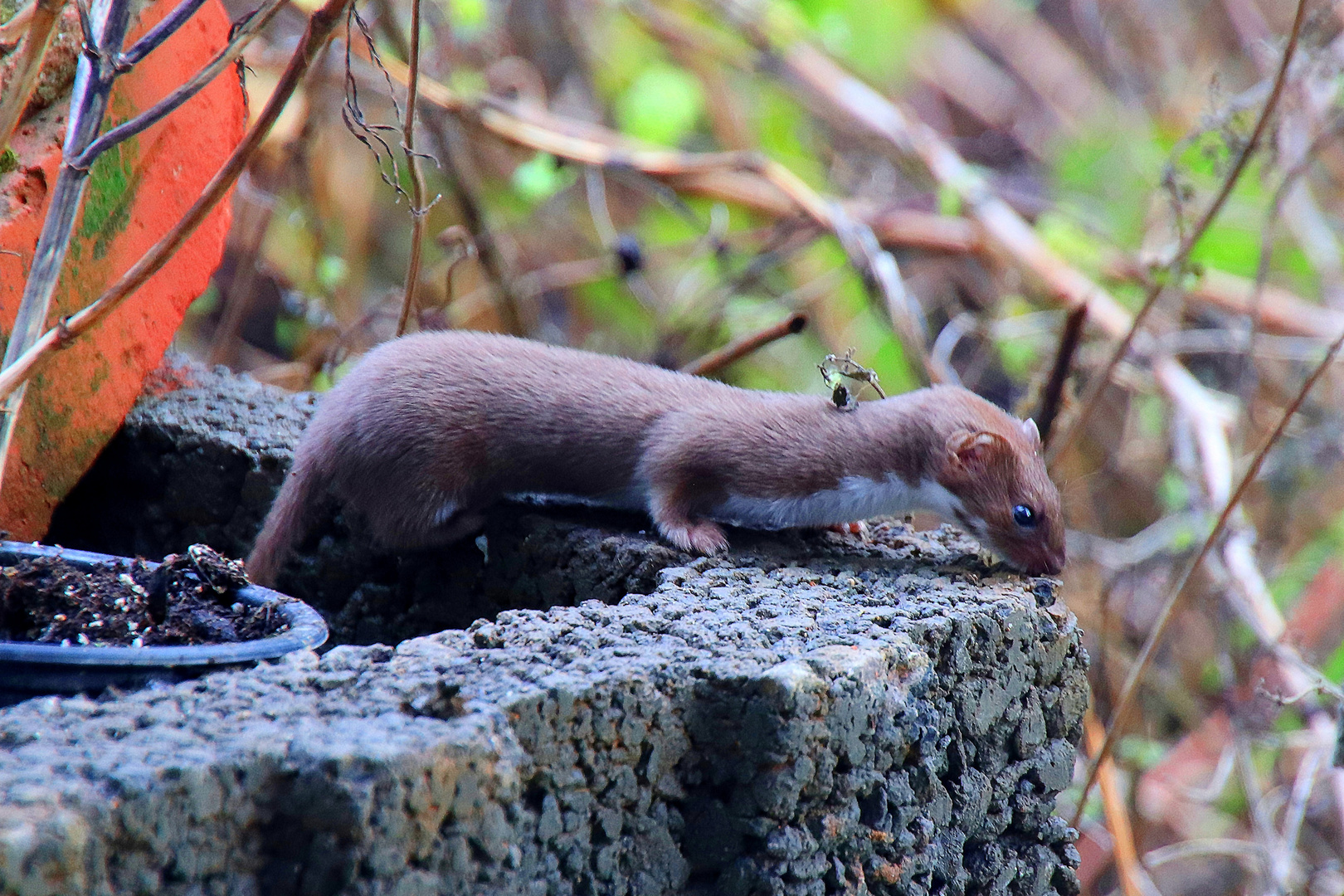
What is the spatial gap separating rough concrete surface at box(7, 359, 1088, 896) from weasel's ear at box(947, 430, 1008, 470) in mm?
217

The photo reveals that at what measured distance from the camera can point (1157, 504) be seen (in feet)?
24.0

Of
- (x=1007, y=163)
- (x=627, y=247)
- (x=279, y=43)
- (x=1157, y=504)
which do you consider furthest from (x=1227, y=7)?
(x=279, y=43)

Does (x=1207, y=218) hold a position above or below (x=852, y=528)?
above

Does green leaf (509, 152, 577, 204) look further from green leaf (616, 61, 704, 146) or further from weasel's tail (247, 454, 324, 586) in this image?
weasel's tail (247, 454, 324, 586)

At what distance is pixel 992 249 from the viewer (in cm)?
643

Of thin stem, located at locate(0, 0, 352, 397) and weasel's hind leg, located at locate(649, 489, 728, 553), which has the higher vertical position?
thin stem, located at locate(0, 0, 352, 397)

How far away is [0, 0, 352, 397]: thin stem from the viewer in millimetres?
2133

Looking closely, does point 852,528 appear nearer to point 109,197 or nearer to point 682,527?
point 682,527

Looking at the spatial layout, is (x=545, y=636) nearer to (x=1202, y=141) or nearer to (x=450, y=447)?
(x=450, y=447)

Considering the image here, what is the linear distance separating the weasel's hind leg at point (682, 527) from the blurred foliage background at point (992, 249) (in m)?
1.53

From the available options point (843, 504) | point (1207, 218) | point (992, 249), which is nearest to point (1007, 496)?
point (843, 504)

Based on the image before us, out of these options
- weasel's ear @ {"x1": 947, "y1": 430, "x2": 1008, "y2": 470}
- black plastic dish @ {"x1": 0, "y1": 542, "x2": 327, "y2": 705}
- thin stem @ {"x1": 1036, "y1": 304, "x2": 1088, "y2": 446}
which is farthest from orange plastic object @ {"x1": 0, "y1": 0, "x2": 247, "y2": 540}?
thin stem @ {"x1": 1036, "y1": 304, "x2": 1088, "y2": 446}

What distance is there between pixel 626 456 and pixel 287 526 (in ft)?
2.59

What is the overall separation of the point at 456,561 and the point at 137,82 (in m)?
1.37
